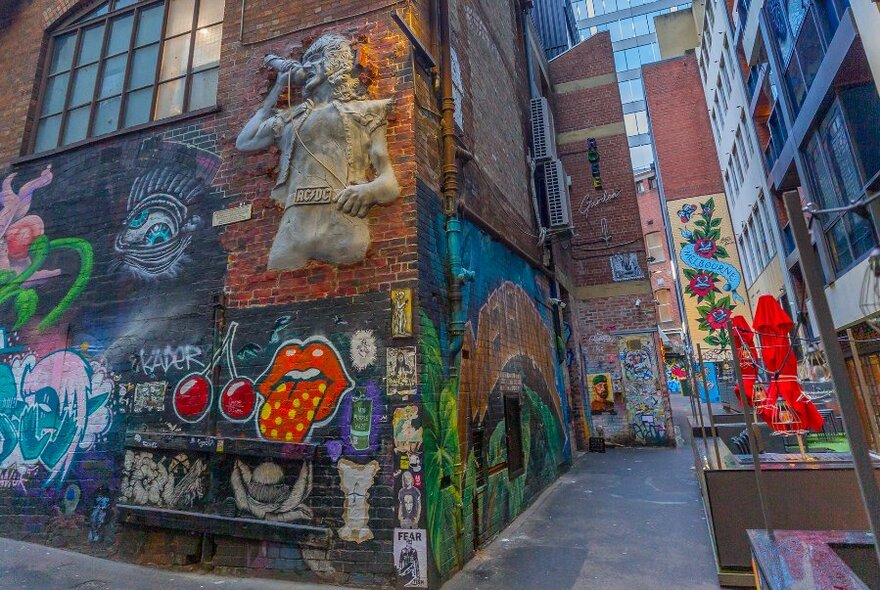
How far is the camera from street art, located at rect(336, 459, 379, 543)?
4391 mm

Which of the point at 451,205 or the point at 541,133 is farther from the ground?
the point at 541,133

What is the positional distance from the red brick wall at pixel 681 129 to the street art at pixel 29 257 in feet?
97.8

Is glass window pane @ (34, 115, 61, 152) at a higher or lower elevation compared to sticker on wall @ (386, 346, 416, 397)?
higher

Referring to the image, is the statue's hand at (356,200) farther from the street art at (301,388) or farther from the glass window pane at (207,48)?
the glass window pane at (207,48)

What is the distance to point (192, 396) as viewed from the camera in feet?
17.8

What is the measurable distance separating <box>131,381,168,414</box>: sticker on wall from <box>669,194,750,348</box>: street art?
23.2m

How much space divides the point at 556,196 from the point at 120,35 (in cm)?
890

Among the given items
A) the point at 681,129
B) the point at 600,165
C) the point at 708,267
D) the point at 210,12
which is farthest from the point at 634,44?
the point at 210,12

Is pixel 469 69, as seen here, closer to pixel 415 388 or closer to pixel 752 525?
pixel 415 388

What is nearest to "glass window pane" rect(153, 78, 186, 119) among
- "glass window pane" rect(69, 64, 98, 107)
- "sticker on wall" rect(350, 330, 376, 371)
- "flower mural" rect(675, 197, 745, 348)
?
"glass window pane" rect(69, 64, 98, 107)

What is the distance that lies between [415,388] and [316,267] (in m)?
1.77

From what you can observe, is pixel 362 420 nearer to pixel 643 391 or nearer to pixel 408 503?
pixel 408 503

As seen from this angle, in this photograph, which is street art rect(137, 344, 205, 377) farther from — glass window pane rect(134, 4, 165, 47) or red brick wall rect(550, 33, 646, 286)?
red brick wall rect(550, 33, 646, 286)

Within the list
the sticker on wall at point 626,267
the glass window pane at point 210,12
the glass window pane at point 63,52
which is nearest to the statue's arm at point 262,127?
the glass window pane at point 210,12
